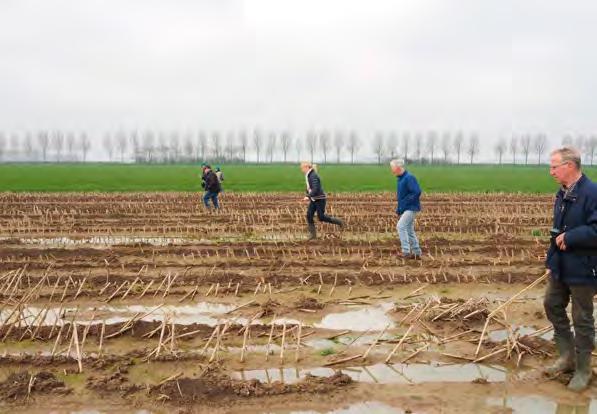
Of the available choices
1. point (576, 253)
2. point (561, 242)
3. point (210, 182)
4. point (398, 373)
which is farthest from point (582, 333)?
point (210, 182)

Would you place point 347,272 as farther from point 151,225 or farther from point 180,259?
point 151,225

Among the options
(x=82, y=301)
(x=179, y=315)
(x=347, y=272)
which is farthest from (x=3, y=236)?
(x=347, y=272)

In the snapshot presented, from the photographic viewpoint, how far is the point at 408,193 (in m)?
9.08

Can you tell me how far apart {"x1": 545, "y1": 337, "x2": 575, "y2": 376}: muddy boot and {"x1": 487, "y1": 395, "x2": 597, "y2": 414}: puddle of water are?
0.47 m

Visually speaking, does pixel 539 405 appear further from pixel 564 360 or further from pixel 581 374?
pixel 564 360

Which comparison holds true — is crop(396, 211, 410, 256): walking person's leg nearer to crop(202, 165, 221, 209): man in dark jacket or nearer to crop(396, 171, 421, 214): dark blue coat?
crop(396, 171, 421, 214): dark blue coat

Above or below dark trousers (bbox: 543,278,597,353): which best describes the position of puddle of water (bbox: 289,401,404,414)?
below

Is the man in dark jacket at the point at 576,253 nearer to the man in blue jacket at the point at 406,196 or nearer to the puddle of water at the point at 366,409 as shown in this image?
the puddle of water at the point at 366,409

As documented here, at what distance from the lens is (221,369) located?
188 inches

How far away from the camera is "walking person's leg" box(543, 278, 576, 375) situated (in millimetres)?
4617

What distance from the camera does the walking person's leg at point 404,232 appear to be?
909 cm

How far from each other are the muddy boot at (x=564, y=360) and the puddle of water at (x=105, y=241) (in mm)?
8129

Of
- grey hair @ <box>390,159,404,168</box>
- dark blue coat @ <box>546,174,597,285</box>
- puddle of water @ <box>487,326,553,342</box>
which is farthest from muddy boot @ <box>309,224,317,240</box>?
dark blue coat @ <box>546,174,597,285</box>

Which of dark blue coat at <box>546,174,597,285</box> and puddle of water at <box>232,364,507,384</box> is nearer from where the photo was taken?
dark blue coat at <box>546,174,597,285</box>
